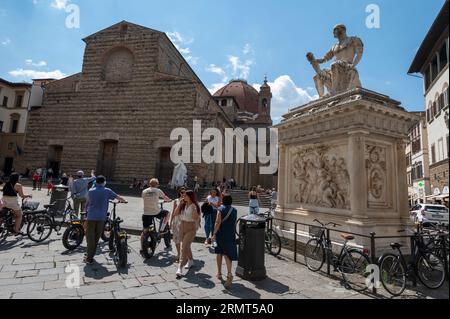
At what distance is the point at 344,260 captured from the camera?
5180 millimetres

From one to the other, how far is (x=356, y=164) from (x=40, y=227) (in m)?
7.90

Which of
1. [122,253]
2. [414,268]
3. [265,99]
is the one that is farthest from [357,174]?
[265,99]

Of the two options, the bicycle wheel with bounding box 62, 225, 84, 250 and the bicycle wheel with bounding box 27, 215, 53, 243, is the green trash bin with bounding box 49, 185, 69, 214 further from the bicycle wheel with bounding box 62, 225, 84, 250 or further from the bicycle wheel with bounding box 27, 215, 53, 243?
the bicycle wheel with bounding box 62, 225, 84, 250

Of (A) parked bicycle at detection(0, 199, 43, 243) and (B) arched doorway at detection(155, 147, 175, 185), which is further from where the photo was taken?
(B) arched doorway at detection(155, 147, 175, 185)

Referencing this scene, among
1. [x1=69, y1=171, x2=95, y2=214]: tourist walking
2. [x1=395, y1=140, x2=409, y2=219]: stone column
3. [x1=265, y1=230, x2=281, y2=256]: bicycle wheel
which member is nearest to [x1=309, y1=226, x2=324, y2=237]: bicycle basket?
[x1=265, y1=230, x2=281, y2=256]: bicycle wheel

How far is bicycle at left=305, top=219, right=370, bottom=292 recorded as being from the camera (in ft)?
16.1

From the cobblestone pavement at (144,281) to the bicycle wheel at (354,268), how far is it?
236mm

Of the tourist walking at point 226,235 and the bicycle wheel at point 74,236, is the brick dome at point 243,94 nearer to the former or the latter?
Answer: the bicycle wheel at point 74,236

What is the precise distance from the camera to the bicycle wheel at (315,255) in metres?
5.71

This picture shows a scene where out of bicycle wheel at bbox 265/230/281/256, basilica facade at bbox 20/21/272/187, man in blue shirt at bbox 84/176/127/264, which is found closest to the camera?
man in blue shirt at bbox 84/176/127/264

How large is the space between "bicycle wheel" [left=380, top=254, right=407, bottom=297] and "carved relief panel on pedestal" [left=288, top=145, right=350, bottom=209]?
1847 millimetres

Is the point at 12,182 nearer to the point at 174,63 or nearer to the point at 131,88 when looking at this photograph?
the point at 131,88
